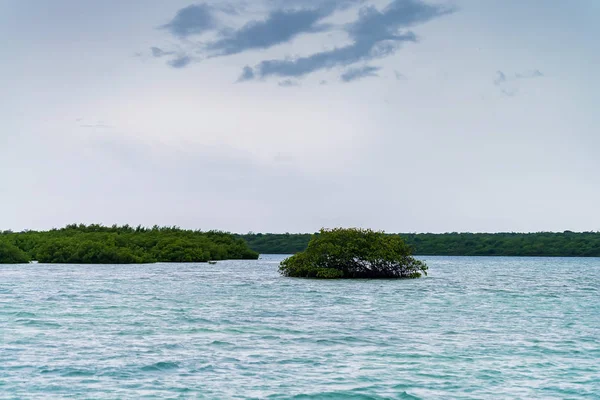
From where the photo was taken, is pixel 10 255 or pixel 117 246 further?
pixel 117 246

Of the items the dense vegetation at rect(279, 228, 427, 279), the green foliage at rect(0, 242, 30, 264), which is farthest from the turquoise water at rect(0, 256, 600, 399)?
the green foliage at rect(0, 242, 30, 264)

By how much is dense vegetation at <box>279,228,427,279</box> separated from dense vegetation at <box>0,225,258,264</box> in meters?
42.4

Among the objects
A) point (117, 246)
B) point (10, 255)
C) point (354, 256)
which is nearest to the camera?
point (354, 256)

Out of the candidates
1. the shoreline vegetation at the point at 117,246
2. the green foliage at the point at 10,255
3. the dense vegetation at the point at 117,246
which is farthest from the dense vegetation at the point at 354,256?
the green foliage at the point at 10,255

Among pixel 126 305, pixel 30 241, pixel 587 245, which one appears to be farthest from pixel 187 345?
pixel 587 245

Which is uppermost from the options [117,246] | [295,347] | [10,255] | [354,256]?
[117,246]

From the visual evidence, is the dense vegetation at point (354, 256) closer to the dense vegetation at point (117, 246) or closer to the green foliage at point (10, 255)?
the dense vegetation at point (117, 246)

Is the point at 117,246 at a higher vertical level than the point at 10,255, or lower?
higher

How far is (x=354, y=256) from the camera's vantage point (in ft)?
189

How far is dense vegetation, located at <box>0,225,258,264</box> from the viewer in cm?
9481

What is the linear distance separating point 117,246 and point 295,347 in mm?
84567

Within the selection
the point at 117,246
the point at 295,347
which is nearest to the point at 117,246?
the point at 117,246

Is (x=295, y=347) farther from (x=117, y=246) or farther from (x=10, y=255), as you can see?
(x=117, y=246)

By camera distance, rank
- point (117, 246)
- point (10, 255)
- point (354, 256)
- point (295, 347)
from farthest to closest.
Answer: point (117, 246) < point (10, 255) < point (354, 256) < point (295, 347)
